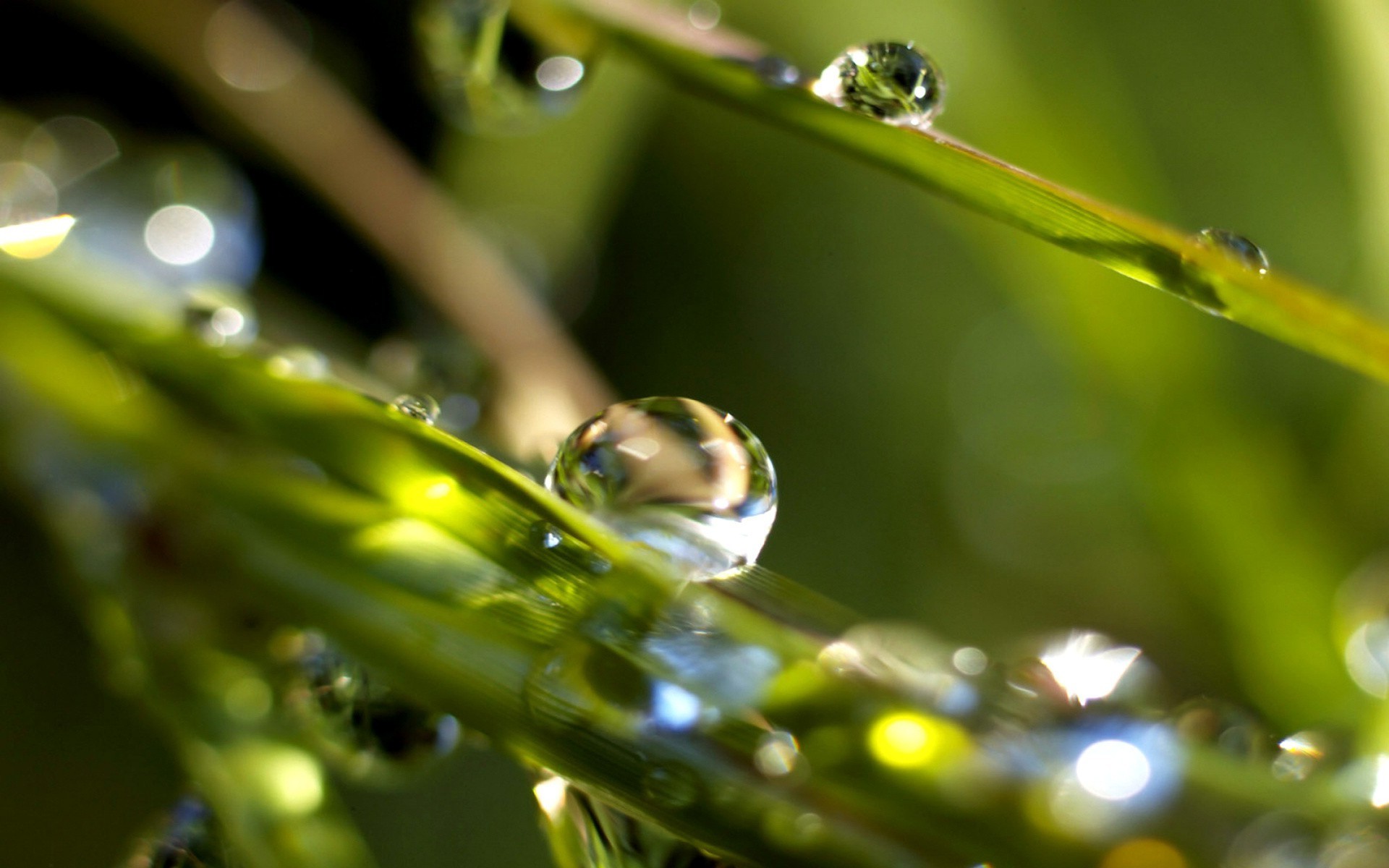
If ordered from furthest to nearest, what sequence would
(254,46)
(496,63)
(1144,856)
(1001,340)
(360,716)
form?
(254,46) < (1001,340) < (496,63) < (360,716) < (1144,856)

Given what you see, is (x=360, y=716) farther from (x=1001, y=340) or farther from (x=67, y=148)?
(x=67, y=148)

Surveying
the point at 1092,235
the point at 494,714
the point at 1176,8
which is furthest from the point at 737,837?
the point at 1176,8

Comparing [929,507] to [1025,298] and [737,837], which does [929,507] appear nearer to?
[1025,298]

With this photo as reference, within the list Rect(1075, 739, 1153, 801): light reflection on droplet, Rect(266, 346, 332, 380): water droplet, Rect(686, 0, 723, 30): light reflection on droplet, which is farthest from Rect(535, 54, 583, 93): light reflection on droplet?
Rect(1075, 739, 1153, 801): light reflection on droplet

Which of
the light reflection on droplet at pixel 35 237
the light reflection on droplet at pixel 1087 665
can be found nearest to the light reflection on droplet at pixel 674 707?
the light reflection on droplet at pixel 1087 665

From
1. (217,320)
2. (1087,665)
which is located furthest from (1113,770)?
(217,320)

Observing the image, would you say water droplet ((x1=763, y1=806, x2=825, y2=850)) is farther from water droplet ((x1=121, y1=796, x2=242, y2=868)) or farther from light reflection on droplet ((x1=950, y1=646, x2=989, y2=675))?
water droplet ((x1=121, y1=796, x2=242, y2=868))
